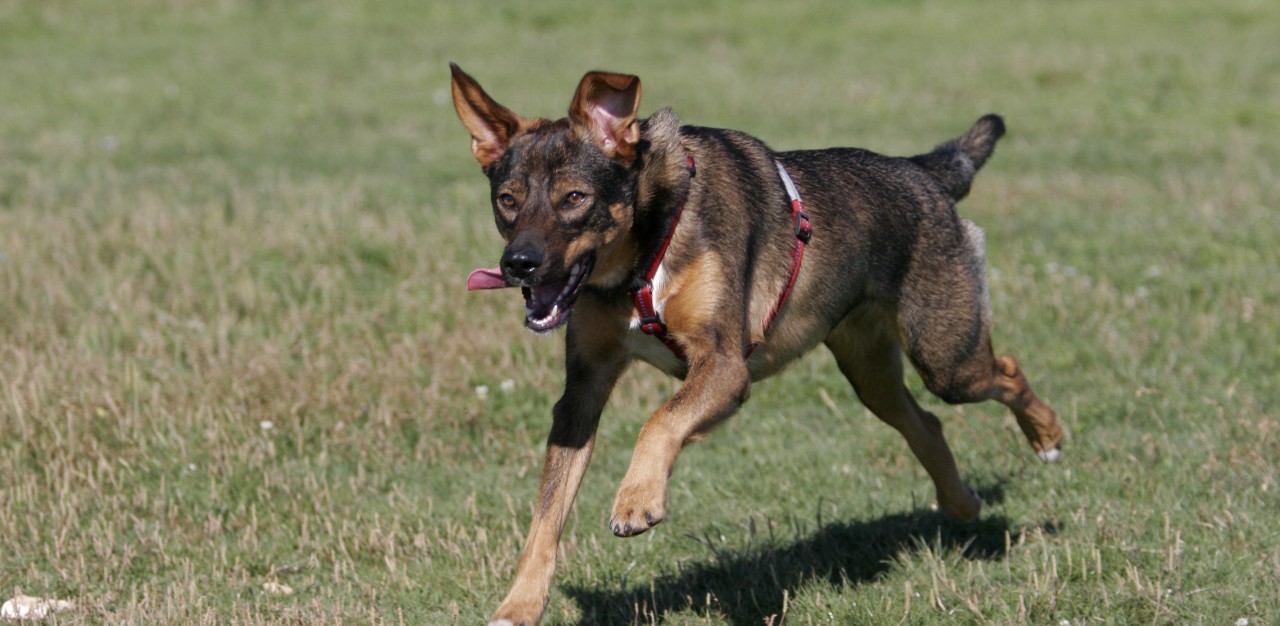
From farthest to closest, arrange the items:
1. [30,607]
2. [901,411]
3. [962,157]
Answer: [962,157], [901,411], [30,607]

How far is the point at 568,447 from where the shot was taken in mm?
5113

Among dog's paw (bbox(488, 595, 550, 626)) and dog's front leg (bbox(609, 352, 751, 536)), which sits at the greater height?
dog's front leg (bbox(609, 352, 751, 536))

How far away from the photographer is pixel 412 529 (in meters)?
6.32

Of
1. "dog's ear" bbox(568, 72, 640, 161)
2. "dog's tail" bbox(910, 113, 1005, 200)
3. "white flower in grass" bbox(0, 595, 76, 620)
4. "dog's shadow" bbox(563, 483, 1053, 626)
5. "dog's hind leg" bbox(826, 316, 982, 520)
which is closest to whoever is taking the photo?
"dog's ear" bbox(568, 72, 640, 161)

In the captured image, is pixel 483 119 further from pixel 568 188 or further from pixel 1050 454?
pixel 1050 454

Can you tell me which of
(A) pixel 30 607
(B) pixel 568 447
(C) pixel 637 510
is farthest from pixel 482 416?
(C) pixel 637 510

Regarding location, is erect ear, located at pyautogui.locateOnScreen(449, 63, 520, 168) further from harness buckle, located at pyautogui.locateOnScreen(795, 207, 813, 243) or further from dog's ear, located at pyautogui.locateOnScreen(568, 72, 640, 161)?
harness buckle, located at pyautogui.locateOnScreen(795, 207, 813, 243)

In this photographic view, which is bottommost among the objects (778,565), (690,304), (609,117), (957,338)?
(778,565)

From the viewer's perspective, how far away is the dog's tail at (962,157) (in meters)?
6.59

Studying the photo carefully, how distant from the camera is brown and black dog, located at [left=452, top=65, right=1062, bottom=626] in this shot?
184 inches

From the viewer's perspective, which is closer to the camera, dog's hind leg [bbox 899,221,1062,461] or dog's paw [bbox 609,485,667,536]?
dog's paw [bbox 609,485,667,536]

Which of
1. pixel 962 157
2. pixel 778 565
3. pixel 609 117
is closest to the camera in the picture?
pixel 609 117

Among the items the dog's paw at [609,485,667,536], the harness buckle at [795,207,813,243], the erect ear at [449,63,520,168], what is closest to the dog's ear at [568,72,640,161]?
the erect ear at [449,63,520,168]

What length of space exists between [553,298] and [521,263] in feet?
0.79
